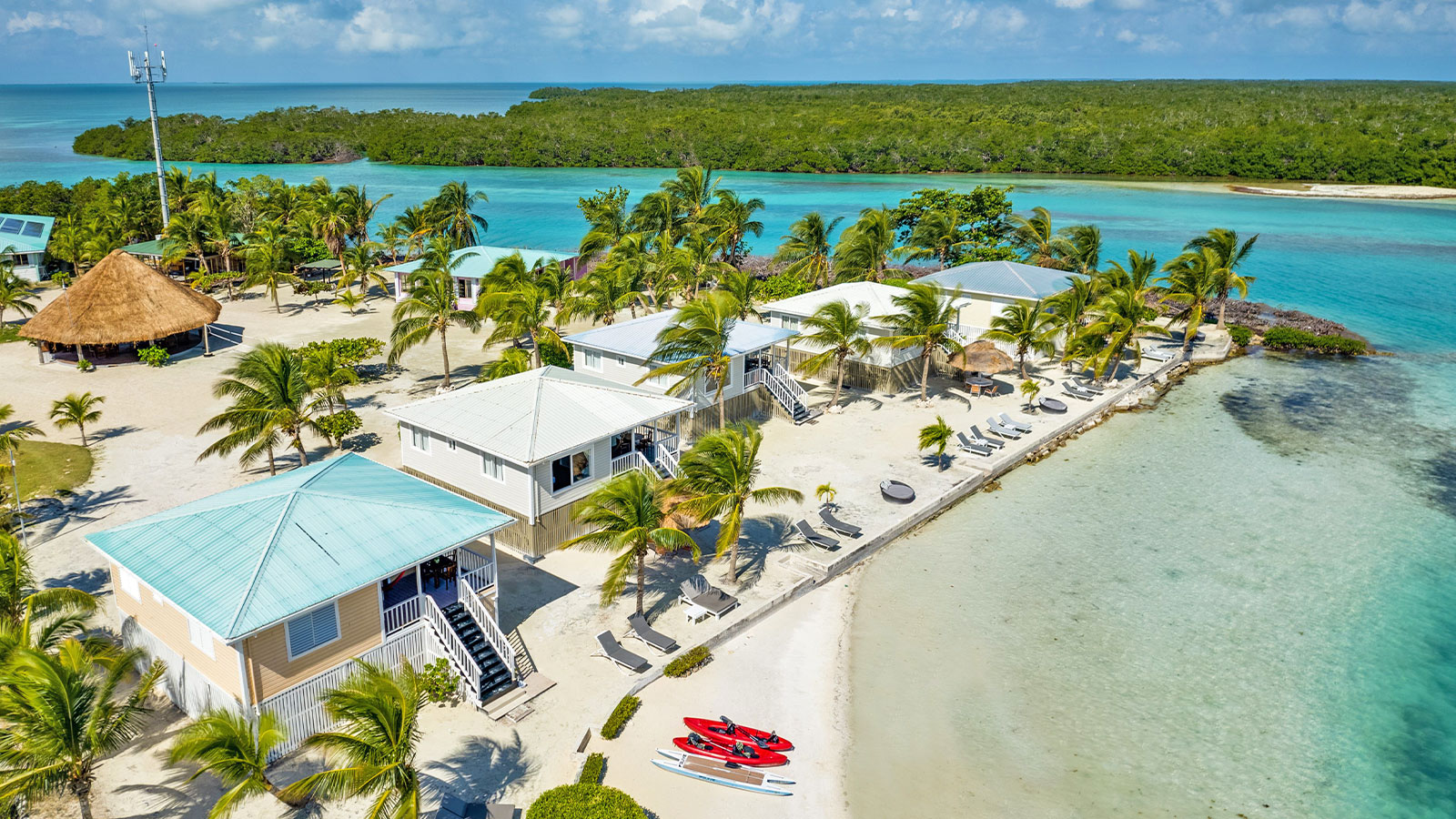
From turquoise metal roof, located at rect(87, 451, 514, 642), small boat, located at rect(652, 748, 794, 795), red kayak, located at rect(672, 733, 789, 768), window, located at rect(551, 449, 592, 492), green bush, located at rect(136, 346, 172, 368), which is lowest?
small boat, located at rect(652, 748, 794, 795)

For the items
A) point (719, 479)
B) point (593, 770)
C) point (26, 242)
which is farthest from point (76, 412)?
point (26, 242)

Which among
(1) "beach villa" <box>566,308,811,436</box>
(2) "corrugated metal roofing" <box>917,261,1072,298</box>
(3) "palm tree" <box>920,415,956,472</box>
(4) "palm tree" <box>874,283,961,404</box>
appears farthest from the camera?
(2) "corrugated metal roofing" <box>917,261,1072,298</box>

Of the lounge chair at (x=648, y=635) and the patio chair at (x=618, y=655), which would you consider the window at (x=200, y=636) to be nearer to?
the patio chair at (x=618, y=655)

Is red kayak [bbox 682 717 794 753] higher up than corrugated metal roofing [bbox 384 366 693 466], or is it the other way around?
corrugated metal roofing [bbox 384 366 693 466]

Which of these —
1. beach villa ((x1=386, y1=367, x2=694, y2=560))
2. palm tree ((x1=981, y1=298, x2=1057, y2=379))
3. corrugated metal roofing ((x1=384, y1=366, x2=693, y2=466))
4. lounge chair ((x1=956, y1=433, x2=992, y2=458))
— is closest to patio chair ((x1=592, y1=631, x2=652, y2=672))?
beach villa ((x1=386, y1=367, x2=694, y2=560))

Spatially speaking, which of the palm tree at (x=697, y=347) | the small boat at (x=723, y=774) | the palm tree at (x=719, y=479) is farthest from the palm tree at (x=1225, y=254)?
the small boat at (x=723, y=774)

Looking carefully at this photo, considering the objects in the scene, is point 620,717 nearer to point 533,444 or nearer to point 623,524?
point 623,524

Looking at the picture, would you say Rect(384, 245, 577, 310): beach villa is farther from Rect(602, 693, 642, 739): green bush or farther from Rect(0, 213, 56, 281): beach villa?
Rect(602, 693, 642, 739): green bush
